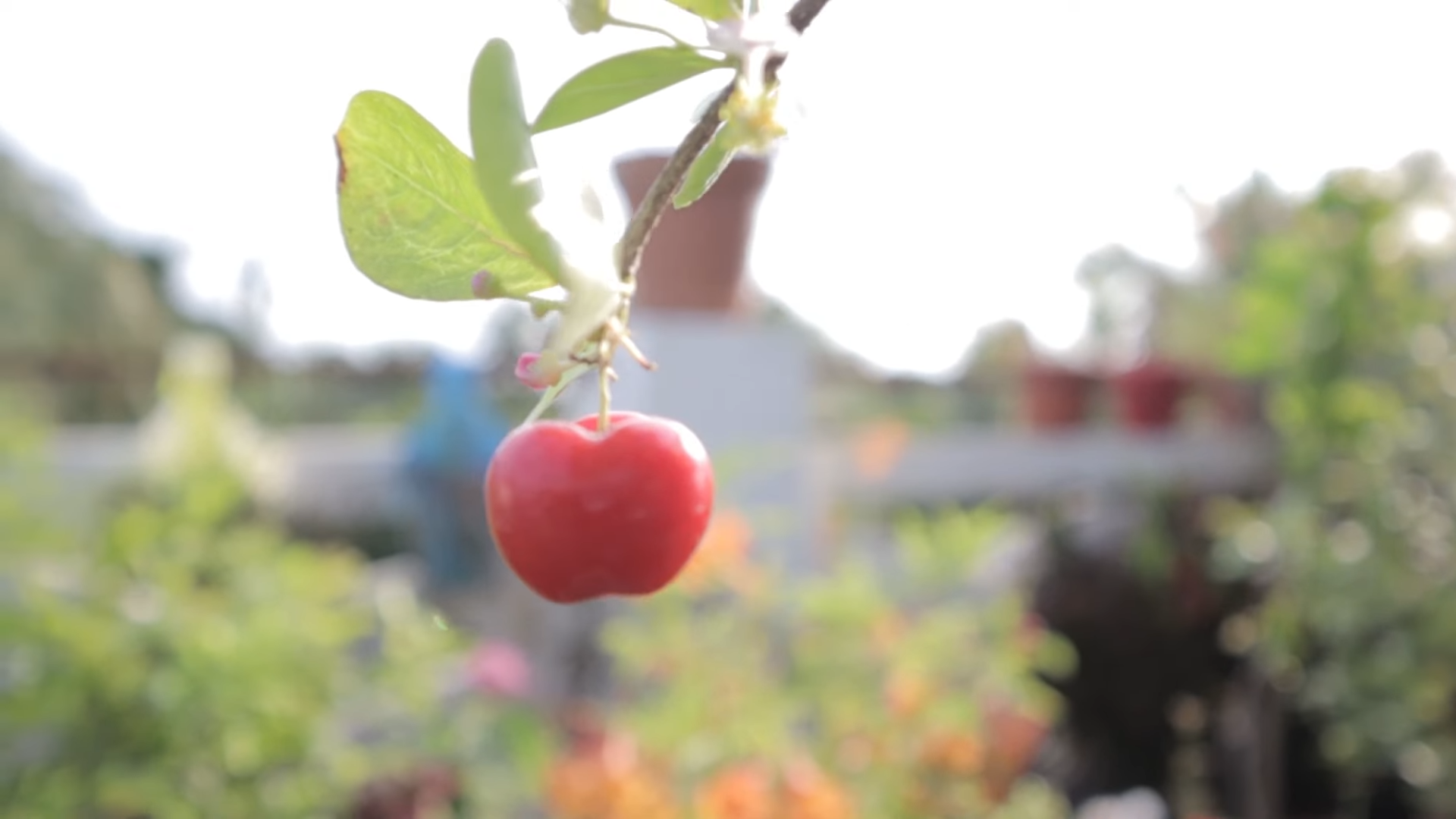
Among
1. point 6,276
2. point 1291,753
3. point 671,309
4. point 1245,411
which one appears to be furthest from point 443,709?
point 6,276

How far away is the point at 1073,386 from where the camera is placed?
3.84 m

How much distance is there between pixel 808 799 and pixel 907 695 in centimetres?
32

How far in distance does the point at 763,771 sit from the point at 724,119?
1207 mm

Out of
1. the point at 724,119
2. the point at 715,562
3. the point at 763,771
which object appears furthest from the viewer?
the point at 715,562

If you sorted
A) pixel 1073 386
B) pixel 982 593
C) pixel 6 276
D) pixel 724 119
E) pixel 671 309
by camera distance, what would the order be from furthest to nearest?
pixel 6 276
pixel 1073 386
pixel 982 593
pixel 671 309
pixel 724 119

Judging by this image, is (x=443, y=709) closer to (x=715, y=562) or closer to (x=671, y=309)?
(x=715, y=562)

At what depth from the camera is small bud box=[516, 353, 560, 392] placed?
250 millimetres

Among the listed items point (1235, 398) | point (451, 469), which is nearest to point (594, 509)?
point (451, 469)

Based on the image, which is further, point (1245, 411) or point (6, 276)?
point (6, 276)

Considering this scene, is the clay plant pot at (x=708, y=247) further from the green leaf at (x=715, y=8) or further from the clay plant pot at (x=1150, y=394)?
the clay plant pot at (x=1150, y=394)

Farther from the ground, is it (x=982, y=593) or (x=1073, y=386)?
(x=1073, y=386)

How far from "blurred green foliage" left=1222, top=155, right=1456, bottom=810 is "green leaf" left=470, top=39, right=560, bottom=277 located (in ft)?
6.54

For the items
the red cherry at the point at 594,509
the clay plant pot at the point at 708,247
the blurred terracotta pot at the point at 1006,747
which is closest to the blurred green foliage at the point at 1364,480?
the blurred terracotta pot at the point at 1006,747

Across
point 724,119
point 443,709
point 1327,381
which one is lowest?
point 443,709
